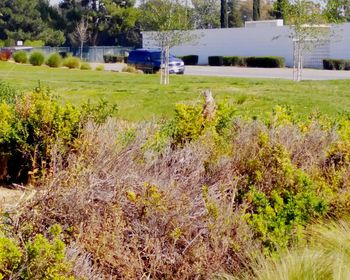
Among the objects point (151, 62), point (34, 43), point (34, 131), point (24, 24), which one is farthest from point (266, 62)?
point (34, 131)

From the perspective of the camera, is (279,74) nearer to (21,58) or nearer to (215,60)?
(21,58)

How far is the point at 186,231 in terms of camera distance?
14.6 feet

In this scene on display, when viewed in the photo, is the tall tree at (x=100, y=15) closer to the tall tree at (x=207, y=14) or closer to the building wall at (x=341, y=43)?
the tall tree at (x=207, y=14)

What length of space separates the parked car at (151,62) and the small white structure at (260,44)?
4516 mm

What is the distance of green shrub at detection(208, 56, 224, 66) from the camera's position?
1916 inches

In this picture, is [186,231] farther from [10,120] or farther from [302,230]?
[10,120]

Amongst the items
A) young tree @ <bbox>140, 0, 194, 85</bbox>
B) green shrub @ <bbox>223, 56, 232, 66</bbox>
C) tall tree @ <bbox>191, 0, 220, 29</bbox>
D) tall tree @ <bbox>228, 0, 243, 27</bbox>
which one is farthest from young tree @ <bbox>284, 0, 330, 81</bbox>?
tall tree @ <bbox>228, 0, 243, 27</bbox>

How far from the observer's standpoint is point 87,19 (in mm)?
66375

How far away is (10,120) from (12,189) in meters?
0.63

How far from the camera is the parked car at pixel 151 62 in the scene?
35.6 m

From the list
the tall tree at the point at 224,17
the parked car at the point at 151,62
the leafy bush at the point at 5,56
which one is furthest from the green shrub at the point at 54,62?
the tall tree at the point at 224,17

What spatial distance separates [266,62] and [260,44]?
5805 millimetres

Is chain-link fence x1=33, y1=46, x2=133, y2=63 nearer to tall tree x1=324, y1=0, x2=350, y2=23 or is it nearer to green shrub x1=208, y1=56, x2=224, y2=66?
green shrub x1=208, y1=56, x2=224, y2=66

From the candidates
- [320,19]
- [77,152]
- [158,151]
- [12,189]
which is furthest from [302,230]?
[320,19]
